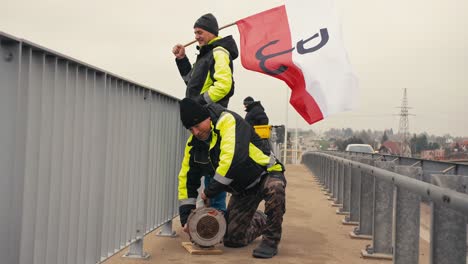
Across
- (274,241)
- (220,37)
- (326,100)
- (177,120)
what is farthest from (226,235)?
(326,100)

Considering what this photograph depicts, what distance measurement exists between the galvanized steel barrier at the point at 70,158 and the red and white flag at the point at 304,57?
309 cm

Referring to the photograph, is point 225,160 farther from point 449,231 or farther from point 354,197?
point 354,197

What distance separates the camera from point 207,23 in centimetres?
744

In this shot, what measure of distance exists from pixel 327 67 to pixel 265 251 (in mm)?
3680

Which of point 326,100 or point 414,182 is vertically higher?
point 326,100

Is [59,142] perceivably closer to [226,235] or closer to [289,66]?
[226,235]

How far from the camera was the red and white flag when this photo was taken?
32.0 feet

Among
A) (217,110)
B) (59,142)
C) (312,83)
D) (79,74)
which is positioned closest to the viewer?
(59,142)

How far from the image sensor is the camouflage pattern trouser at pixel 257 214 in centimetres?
709

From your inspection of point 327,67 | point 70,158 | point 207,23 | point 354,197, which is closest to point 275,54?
point 327,67

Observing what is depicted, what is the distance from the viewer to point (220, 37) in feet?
24.8

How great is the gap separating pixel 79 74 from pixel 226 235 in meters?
3.40

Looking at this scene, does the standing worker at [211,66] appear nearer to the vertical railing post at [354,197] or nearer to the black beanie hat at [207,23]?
the black beanie hat at [207,23]

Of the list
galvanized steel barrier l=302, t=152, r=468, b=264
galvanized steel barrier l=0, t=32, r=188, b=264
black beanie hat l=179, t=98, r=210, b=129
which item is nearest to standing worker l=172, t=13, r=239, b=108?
galvanized steel barrier l=0, t=32, r=188, b=264
